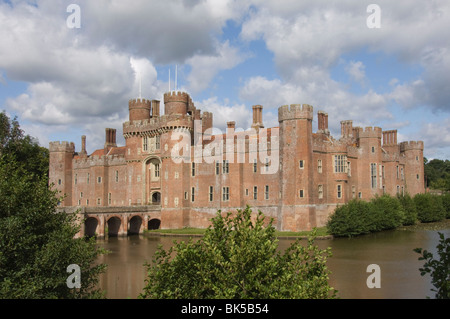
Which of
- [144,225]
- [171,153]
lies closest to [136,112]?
[171,153]

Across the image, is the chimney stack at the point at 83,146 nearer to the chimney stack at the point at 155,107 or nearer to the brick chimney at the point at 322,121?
the chimney stack at the point at 155,107

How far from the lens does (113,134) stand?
67.2m

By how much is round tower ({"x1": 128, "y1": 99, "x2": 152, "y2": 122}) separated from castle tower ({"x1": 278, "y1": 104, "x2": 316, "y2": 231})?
20499mm

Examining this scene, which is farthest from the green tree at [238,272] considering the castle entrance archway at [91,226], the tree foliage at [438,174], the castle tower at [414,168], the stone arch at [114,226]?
the tree foliage at [438,174]

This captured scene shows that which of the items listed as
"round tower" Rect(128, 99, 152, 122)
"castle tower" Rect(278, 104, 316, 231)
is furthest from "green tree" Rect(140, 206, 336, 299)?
"round tower" Rect(128, 99, 152, 122)

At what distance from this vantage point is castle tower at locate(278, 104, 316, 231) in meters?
44.0

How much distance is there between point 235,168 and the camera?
1924 inches

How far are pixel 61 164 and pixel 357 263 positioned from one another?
4869 cm

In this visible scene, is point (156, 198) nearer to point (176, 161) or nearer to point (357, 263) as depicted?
point (176, 161)

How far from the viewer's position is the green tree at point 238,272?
9.93m

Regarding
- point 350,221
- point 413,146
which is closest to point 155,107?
point 350,221
